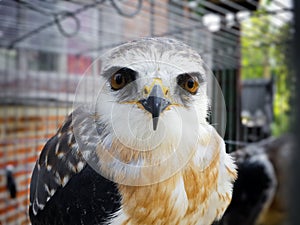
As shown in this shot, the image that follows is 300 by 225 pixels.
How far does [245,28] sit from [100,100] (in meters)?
0.46

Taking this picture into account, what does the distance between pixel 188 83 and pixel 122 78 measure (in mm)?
37

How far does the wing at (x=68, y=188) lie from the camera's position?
7.4 inches

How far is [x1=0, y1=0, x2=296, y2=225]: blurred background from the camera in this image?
0.34m

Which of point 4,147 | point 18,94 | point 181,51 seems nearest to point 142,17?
point 181,51

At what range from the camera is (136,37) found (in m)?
0.31

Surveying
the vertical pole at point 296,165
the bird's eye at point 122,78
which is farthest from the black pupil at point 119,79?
the vertical pole at point 296,165

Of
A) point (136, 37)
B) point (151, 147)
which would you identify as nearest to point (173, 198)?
point (151, 147)

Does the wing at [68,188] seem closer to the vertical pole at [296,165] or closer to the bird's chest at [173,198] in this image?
the bird's chest at [173,198]

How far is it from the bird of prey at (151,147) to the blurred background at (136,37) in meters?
0.03

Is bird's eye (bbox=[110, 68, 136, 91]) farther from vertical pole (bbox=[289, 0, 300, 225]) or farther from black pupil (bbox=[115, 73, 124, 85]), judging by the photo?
vertical pole (bbox=[289, 0, 300, 225])

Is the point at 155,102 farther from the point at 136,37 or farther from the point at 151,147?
the point at 136,37

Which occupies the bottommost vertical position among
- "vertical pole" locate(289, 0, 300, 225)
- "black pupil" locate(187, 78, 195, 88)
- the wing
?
the wing

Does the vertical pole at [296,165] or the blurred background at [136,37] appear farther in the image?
the blurred background at [136,37]

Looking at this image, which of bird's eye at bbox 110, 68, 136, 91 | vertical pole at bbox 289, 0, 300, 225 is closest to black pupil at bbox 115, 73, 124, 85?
bird's eye at bbox 110, 68, 136, 91
